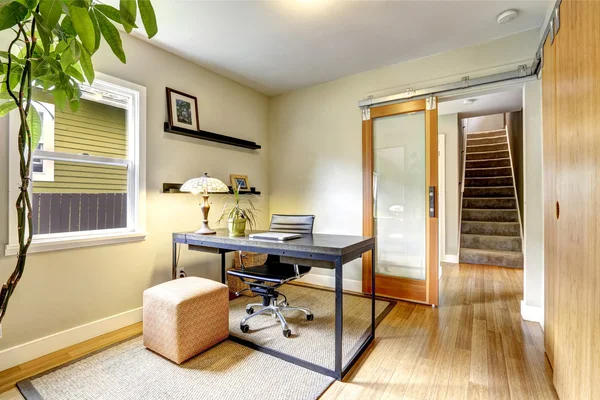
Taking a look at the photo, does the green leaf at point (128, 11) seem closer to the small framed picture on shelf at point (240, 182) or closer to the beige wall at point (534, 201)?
the small framed picture on shelf at point (240, 182)

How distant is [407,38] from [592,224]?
6.90ft

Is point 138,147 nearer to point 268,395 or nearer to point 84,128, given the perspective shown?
point 84,128

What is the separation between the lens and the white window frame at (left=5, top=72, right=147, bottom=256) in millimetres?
1861

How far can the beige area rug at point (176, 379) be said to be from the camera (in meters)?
1.54

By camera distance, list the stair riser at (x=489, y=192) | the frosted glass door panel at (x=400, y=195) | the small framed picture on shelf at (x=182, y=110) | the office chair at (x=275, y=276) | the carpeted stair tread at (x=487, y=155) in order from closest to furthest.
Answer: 1. the office chair at (x=275, y=276)
2. the small framed picture on shelf at (x=182, y=110)
3. the frosted glass door panel at (x=400, y=195)
4. the stair riser at (x=489, y=192)
5. the carpeted stair tread at (x=487, y=155)

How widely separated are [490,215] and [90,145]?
6.14 metres

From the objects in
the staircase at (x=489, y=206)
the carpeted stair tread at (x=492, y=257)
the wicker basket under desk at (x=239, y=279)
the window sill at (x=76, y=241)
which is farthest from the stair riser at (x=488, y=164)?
the window sill at (x=76, y=241)

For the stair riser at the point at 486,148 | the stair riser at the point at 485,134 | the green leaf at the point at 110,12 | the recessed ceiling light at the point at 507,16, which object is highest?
the stair riser at the point at 485,134

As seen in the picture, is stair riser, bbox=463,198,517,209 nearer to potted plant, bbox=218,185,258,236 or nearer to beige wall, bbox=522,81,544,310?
beige wall, bbox=522,81,544,310

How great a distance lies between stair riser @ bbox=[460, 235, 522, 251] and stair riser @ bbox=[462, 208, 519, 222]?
53cm

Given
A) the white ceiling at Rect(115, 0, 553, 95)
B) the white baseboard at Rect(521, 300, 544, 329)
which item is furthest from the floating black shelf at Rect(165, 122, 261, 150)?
the white baseboard at Rect(521, 300, 544, 329)

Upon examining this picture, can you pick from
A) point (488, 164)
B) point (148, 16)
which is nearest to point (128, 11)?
point (148, 16)

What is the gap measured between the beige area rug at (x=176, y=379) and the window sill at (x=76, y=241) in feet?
2.62

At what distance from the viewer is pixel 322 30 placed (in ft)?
7.84
